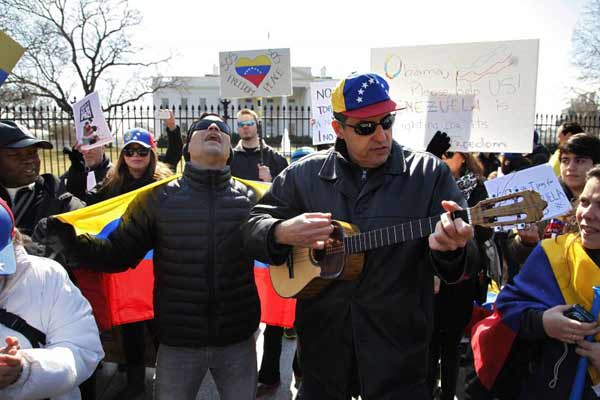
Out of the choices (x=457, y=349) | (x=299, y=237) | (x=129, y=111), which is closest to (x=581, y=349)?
(x=299, y=237)

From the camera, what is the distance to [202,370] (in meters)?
2.70

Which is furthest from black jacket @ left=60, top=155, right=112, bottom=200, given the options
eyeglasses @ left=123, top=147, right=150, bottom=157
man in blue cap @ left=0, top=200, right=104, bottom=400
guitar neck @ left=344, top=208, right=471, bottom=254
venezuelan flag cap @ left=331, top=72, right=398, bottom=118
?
guitar neck @ left=344, top=208, right=471, bottom=254

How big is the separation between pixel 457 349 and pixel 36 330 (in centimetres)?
285

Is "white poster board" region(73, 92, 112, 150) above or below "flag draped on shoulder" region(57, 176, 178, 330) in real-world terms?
above

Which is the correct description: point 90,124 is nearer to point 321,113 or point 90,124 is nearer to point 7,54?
point 7,54

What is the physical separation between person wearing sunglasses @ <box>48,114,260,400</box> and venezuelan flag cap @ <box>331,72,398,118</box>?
96cm

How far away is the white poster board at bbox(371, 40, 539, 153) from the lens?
398 cm

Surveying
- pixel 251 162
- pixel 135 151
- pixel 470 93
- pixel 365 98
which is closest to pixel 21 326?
pixel 365 98

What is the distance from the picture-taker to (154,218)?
108 inches

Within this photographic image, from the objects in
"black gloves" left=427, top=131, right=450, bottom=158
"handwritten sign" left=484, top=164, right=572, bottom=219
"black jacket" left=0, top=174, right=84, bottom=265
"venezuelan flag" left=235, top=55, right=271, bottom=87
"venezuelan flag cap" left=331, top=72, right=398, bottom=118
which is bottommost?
"black jacket" left=0, top=174, right=84, bottom=265

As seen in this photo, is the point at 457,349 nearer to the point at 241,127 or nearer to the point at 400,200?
the point at 400,200

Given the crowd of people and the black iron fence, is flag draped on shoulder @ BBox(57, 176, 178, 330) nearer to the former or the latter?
the crowd of people

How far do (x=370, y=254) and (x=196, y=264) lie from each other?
106 cm

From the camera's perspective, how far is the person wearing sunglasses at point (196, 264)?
263 centimetres
